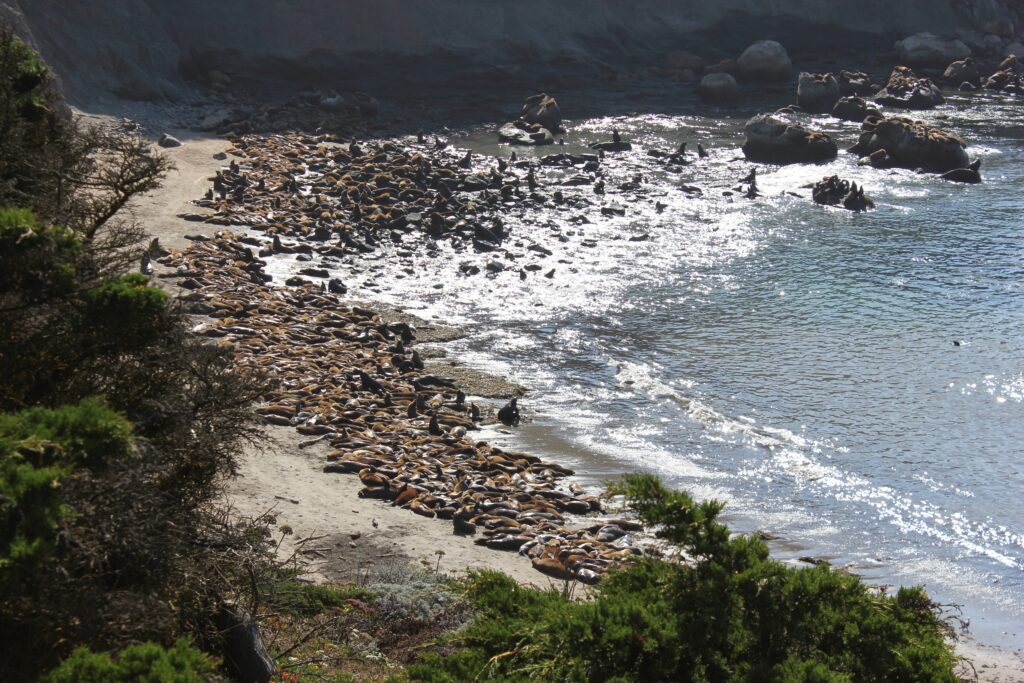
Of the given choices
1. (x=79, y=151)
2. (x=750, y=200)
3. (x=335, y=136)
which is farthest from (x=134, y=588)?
(x=335, y=136)

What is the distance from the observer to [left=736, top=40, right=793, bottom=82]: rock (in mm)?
47562

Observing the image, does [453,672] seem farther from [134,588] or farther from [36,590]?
[36,590]

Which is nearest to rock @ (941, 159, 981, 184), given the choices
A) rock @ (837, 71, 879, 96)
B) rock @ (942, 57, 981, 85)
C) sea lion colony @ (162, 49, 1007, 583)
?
sea lion colony @ (162, 49, 1007, 583)

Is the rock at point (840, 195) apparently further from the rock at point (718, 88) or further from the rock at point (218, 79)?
the rock at point (218, 79)

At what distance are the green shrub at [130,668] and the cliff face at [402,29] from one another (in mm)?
24808

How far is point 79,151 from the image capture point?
8.71 m

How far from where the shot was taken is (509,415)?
52.1 ft

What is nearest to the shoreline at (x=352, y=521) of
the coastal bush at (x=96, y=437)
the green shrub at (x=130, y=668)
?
the coastal bush at (x=96, y=437)

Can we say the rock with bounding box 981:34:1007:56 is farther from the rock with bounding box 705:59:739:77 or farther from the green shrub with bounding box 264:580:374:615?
the green shrub with bounding box 264:580:374:615

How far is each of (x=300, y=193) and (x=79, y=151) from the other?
18569 mm

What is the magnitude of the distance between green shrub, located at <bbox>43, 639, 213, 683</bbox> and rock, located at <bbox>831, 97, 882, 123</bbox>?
40.6 metres

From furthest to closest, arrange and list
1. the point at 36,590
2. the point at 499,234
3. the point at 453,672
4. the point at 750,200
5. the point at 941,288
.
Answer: the point at 750,200 → the point at 499,234 → the point at 941,288 → the point at 453,672 → the point at 36,590

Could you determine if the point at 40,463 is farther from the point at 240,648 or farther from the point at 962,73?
the point at 962,73

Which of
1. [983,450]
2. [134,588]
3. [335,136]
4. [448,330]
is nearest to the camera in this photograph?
[134,588]
